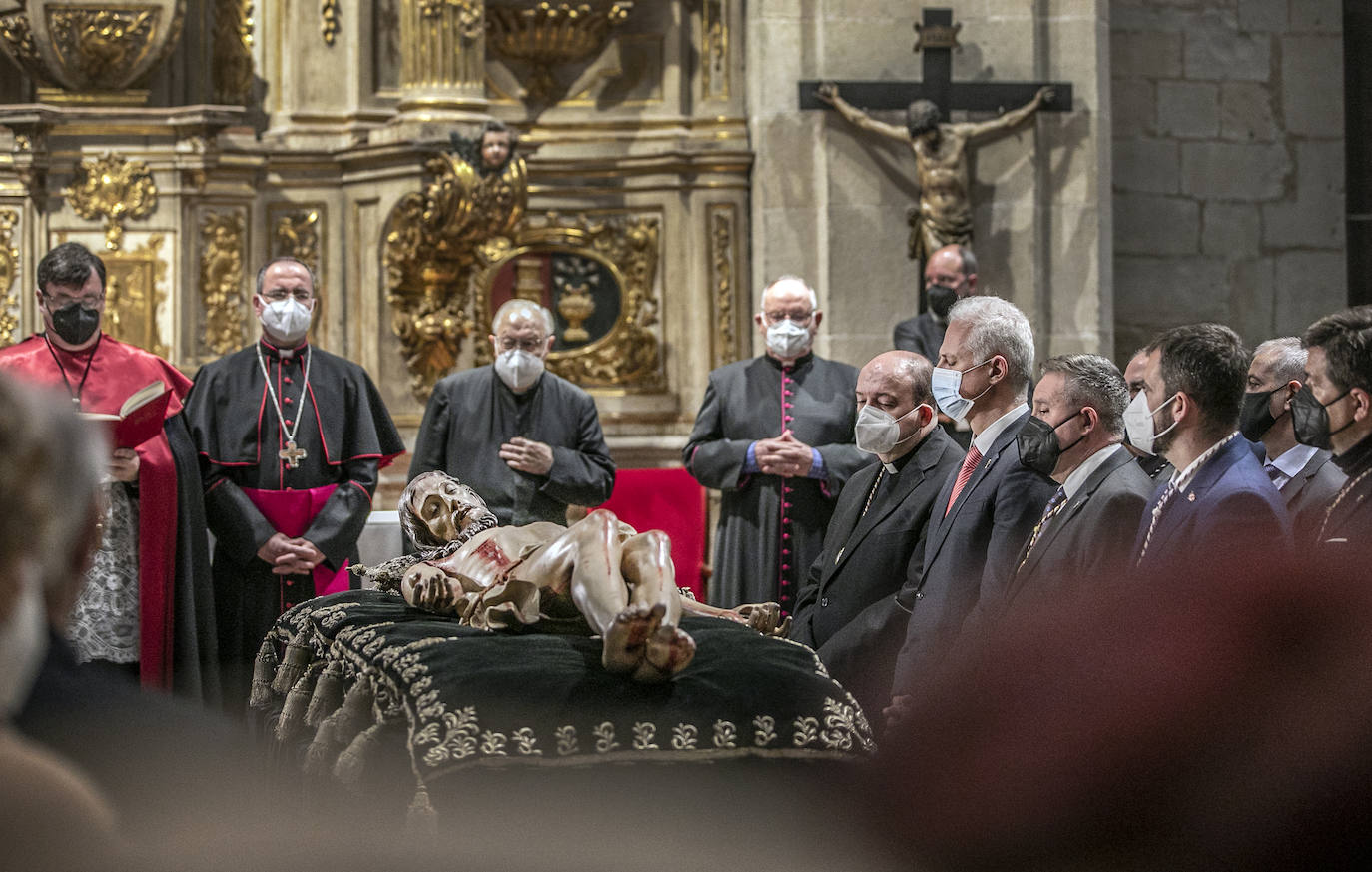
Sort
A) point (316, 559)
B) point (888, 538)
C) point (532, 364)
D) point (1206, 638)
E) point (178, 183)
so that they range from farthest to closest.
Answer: point (178, 183), point (532, 364), point (316, 559), point (888, 538), point (1206, 638)

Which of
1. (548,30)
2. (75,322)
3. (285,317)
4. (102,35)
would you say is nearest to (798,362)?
(285,317)

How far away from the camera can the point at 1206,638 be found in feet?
3.92

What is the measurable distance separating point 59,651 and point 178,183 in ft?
23.3

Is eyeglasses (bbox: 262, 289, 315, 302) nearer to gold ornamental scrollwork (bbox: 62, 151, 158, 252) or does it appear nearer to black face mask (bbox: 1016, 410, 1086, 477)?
A: gold ornamental scrollwork (bbox: 62, 151, 158, 252)

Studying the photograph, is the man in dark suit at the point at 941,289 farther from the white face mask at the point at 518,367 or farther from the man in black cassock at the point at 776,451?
the white face mask at the point at 518,367

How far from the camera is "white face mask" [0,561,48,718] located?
117 cm

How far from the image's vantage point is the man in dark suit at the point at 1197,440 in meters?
3.18

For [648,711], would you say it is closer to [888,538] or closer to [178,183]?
[888,538]

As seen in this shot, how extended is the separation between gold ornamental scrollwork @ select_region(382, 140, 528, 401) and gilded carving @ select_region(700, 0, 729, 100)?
4.46 feet

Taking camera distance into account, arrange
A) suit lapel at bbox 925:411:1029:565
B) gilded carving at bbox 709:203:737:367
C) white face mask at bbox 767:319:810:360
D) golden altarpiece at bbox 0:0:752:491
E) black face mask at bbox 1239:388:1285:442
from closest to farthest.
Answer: suit lapel at bbox 925:411:1029:565, black face mask at bbox 1239:388:1285:442, white face mask at bbox 767:319:810:360, golden altarpiece at bbox 0:0:752:491, gilded carving at bbox 709:203:737:367

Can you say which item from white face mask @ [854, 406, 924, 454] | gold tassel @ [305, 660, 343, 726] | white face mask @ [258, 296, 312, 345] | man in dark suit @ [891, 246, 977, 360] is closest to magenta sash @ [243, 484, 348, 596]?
white face mask @ [258, 296, 312, 345]

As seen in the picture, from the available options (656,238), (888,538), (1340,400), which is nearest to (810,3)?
(656,238)

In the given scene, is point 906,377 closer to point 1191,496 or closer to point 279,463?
point 1191,496

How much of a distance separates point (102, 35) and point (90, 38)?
0.19 feet
